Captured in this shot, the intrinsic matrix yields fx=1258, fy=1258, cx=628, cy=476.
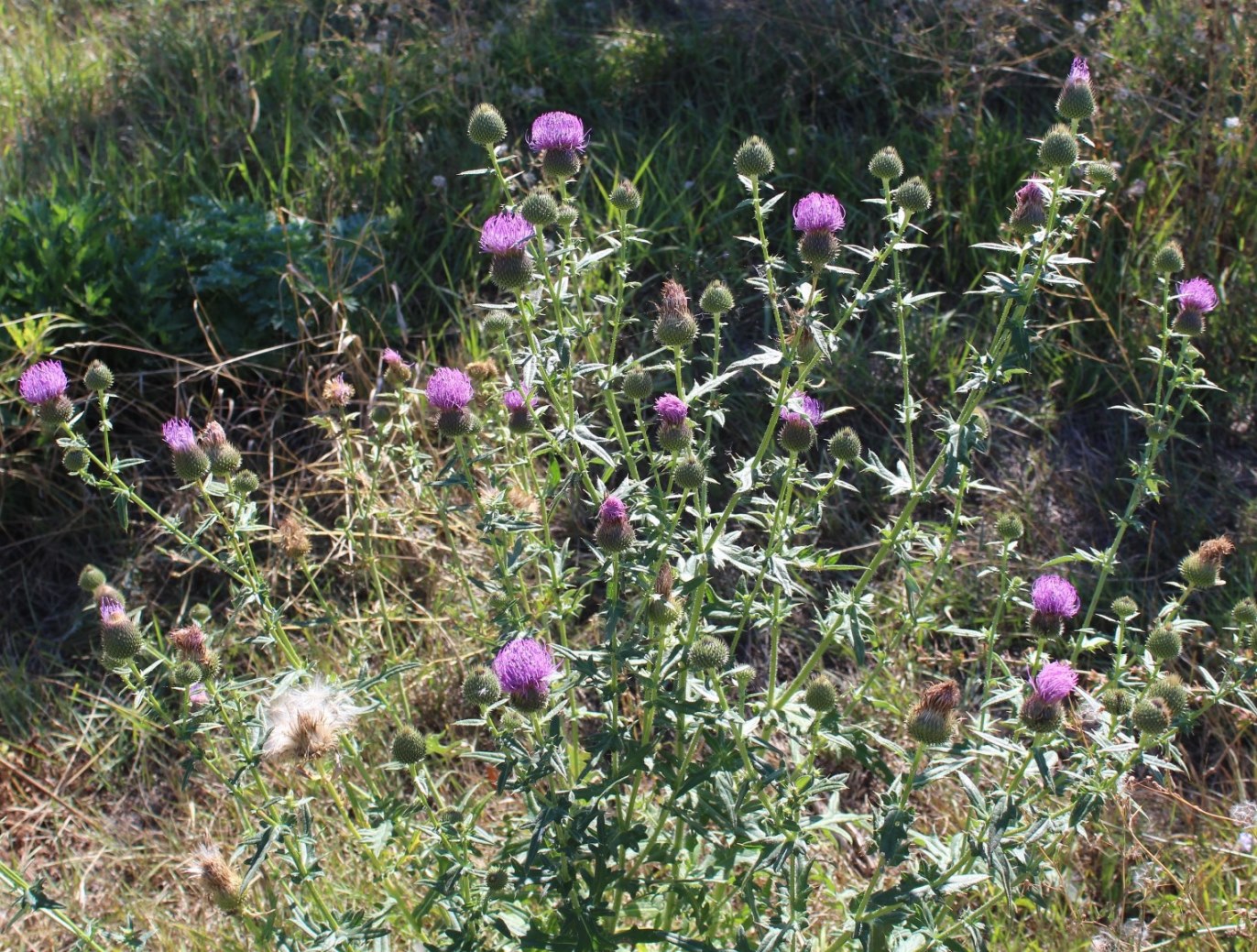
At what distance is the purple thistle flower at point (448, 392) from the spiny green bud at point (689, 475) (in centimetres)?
51

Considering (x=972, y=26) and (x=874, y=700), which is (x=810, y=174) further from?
(x=874, y=700)

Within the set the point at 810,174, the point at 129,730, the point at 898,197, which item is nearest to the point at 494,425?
the point at 898,197

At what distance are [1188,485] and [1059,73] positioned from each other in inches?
74.9

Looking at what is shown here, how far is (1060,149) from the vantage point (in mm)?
2154

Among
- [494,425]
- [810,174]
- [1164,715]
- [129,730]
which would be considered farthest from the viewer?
[810,174]

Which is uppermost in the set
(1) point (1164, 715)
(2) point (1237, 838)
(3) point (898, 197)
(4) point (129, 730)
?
(3) point (898, 197)

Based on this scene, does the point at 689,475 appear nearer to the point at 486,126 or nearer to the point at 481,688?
the point at 481,688

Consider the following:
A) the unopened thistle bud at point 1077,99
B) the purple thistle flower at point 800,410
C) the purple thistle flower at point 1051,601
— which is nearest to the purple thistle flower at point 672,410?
the purple thistle flower at point 800,410

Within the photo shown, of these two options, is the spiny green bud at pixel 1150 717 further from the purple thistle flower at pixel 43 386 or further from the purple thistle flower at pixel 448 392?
the purple thistle flower at pixel 43 386

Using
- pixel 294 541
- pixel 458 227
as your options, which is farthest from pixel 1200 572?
pixel 458 227

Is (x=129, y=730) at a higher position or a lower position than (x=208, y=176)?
lower

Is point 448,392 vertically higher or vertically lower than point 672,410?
lower

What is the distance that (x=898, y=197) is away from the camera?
7.63ft

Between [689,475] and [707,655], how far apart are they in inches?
12.0
